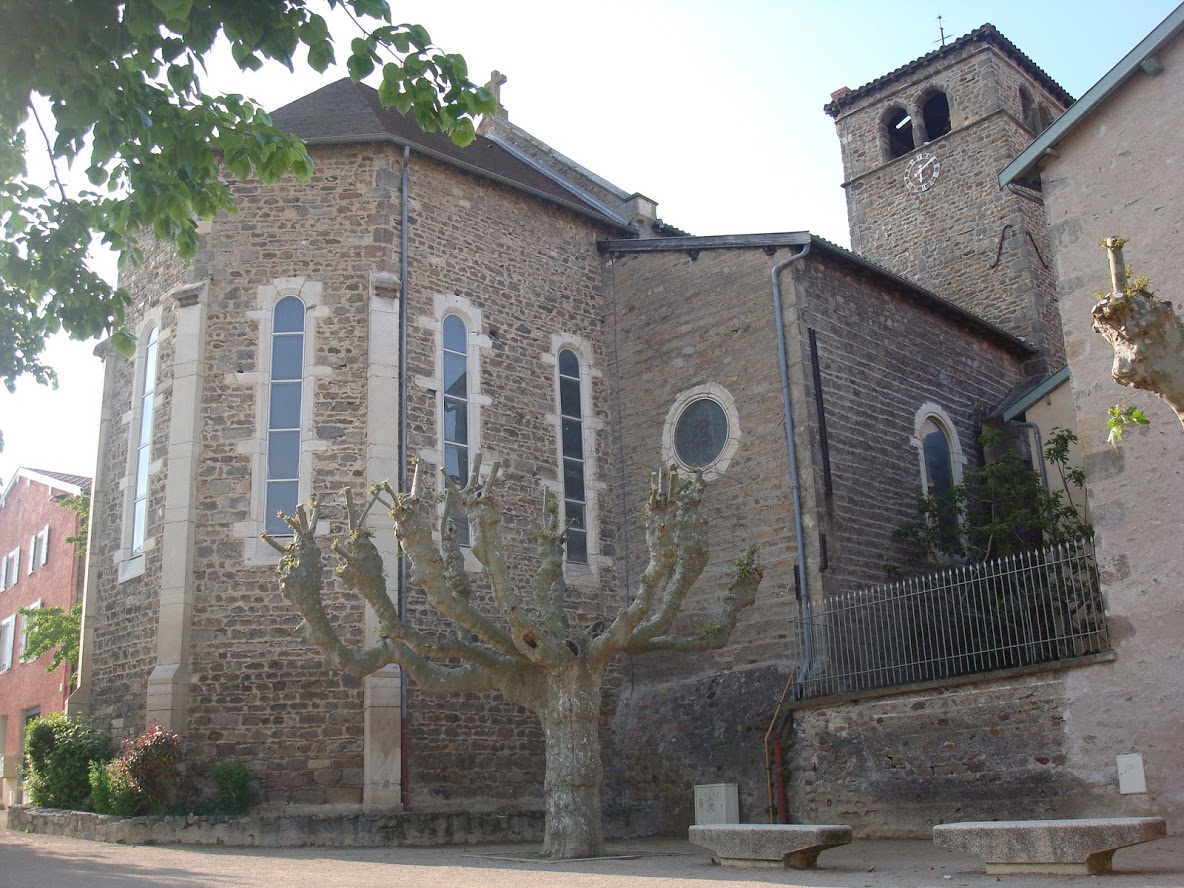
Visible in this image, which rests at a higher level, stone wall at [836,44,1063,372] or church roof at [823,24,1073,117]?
church roof at [823,24,1073,117]

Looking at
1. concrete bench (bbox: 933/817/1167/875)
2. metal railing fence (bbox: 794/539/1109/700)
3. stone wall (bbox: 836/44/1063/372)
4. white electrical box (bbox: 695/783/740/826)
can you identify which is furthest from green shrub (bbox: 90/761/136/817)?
stone wall (bbox: 836/44/1063/372)

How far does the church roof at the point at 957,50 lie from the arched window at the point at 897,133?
70 cm

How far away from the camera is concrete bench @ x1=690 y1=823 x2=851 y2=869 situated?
899cm

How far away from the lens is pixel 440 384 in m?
14.7

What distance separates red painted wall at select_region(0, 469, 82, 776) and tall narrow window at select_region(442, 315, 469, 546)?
1018 cm

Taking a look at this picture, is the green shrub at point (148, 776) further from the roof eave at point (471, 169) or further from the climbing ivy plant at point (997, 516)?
the climbing ivy plant at point (997, 516)

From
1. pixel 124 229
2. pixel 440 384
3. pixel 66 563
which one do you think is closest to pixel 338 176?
pixel 440 384

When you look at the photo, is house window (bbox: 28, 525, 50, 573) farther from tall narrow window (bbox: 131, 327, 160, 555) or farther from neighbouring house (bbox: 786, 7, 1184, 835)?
neighbouring house (bbox: 786, 7, 1184, 835)

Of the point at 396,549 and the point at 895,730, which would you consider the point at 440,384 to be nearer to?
the point at 396,549

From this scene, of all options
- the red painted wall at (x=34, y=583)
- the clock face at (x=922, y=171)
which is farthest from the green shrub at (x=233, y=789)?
the clock face at (x=922, y=171)

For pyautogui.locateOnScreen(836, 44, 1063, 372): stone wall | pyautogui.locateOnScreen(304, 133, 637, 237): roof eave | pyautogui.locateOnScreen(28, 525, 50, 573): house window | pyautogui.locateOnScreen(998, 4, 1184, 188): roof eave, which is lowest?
pyautogui.locateOnScreen(28, 525, 50, 573): house window

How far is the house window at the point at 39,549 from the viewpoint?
25.9m

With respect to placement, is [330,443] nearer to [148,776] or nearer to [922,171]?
[148,776]

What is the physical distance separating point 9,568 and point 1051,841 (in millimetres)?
26866
